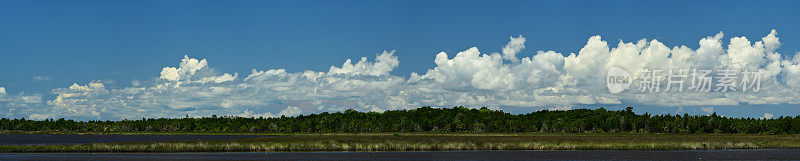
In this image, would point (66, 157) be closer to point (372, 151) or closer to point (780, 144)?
point (372, 151)

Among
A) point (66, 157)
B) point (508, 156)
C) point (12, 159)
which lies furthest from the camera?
point (508, 156)

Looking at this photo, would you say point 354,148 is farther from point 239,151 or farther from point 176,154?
point 176,154

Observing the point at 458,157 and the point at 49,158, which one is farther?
the point at 458,157

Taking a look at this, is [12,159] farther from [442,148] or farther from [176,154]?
[442,148]

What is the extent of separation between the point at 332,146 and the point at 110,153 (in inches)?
1108

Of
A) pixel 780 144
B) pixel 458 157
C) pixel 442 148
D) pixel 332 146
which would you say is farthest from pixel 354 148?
pixel 780 144

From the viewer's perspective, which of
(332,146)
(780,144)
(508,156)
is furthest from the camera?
(780,144)

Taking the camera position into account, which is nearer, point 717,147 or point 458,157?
point 458,157

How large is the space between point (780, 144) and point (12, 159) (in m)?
108

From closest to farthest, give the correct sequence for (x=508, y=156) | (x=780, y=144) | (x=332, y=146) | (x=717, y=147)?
(x=508, y=156)
(x=332, y=146)
(x=717, y=147)
(x=780, y=144)

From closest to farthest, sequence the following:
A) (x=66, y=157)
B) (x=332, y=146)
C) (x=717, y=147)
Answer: (x=66, y=157), (x=332, y=146), (x=717, y=147)

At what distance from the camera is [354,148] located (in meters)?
99.4

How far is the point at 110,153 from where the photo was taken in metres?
88.7

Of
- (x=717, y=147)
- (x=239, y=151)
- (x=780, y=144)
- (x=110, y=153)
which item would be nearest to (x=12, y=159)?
(x=110, y=153)
